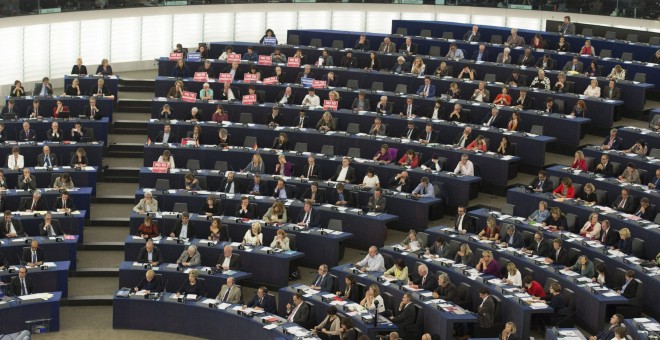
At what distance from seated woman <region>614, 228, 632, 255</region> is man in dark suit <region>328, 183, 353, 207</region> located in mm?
6145

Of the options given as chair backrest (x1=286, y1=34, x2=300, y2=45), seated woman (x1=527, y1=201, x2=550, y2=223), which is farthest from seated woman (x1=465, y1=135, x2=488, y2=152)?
chair backrest (x1=286, y1=34, x2=300, y2=45)

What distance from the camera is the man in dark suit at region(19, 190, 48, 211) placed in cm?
2594

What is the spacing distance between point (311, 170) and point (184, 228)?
3663 millimetres

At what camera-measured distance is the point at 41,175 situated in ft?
90.4

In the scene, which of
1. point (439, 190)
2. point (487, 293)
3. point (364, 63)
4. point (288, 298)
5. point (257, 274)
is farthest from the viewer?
point (364, 63)

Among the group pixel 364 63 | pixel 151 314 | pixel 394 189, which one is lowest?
pixel 151 314

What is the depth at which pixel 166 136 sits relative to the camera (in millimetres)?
29281

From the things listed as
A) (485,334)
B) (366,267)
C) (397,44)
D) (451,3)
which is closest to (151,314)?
(366,267)

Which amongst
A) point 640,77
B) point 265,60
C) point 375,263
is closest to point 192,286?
point 375,263

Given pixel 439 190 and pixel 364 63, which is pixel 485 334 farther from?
pixel 364 63

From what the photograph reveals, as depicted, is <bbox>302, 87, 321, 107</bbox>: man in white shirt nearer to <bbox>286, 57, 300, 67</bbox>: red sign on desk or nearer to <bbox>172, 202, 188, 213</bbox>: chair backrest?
<bbox>286, 57, 300, 67</bbox>: red sign on desk

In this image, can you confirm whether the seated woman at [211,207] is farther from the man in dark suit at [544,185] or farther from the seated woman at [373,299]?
the man in dark suit at [544,185]

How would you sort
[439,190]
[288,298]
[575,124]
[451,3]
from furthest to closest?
[451,3], [575,124], [439,190], [288,298]

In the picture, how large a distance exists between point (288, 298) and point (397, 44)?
14248 mm
